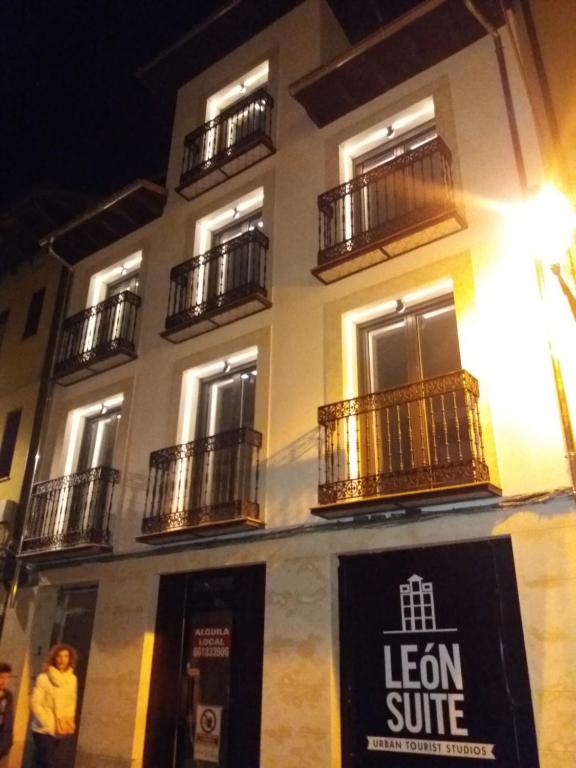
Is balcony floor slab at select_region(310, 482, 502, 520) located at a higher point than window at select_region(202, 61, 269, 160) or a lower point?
lower

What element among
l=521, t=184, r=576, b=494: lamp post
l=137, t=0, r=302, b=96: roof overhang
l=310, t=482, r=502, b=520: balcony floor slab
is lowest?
l=310, t=482, r=502, b=520: balcony floor slab

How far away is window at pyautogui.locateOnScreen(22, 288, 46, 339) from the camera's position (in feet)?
45.8

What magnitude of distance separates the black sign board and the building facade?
0.02 metres

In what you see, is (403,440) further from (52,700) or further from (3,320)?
(3,320)

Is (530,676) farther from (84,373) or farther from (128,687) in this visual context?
(84,373)

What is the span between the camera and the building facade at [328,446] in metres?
6.54

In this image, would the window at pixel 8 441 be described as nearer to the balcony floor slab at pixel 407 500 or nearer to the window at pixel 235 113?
the window at pixel 235 113

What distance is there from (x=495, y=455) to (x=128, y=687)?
608 cm

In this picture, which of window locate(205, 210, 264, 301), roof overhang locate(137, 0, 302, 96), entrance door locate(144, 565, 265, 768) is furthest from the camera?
roof overhang locate(137, 0, 302, 96)

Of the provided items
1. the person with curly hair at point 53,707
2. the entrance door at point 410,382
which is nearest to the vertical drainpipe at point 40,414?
the person with curly hair at point 53,707

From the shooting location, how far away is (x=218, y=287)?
34.7ft

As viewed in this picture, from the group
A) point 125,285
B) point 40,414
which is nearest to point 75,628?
point 40,414

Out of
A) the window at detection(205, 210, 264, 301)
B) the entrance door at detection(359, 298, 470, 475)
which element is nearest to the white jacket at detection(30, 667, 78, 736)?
the entrance door at detection(359, 298, 470, 475)

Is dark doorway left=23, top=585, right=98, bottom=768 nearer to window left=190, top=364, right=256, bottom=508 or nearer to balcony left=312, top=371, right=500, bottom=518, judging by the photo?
window left=190, top=364, right=256, bottom=508
